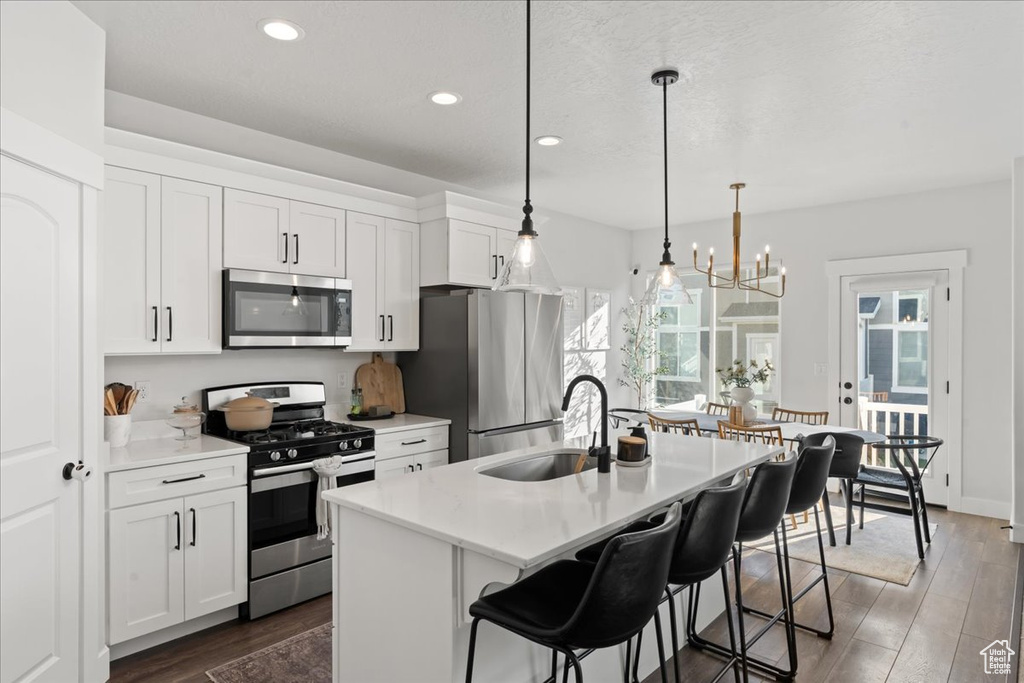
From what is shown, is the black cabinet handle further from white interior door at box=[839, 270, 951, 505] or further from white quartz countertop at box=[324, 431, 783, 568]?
white interior door at box=[839, 270, 951, 505]

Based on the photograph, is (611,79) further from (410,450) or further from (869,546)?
(869,546)

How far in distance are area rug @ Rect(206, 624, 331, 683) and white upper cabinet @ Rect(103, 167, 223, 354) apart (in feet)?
5.00

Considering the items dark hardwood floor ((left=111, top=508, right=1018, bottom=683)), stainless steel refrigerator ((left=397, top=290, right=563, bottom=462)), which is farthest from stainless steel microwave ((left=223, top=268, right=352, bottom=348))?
dark hardwood floor ((left=111, top=508, right=1018, bottom=683))

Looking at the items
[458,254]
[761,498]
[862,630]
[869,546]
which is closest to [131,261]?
[458,254]

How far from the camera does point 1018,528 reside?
4184mm

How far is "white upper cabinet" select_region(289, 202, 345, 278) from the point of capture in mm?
3473

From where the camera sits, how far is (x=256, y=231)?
3.30 metres

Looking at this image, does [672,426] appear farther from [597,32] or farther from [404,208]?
[597,32]

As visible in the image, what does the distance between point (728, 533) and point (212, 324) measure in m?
2.71

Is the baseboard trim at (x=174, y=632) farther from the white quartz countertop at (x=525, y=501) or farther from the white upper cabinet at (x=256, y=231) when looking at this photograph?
the white upper cabinet at (x=256, y=231)

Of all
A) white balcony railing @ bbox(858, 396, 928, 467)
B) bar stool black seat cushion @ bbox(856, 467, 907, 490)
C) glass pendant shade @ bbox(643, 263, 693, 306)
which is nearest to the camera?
glass pendant shade @ bbox(643, 263, 693, 306)

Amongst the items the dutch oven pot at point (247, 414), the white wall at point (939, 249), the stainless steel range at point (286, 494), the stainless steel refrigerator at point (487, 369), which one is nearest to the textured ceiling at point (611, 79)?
the white wall at point (939, 249)

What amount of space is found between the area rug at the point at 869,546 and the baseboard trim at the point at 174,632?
3.35 meters

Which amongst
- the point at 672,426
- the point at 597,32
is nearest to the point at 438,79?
the point at 597,32
